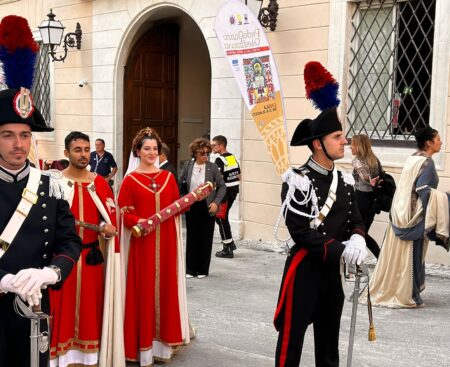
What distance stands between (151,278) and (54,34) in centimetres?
872

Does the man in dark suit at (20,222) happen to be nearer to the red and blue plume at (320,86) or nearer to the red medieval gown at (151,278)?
the red and blue plume at (320,86)

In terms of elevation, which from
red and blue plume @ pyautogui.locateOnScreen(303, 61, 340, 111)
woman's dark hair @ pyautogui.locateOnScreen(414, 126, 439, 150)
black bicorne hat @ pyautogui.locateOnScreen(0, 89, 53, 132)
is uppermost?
red and blue plume @ pyautogui.locateOnScreen(303, 61, 340, 111)

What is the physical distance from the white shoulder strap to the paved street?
2.19 metres

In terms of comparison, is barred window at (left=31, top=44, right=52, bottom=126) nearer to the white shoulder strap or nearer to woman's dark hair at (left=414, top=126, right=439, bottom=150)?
woman's dark hair at (left=414, top=126, right=439, bottom=150)

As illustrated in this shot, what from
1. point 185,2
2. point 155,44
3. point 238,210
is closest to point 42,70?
point 155,44

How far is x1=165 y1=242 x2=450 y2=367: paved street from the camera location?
4.76 metres

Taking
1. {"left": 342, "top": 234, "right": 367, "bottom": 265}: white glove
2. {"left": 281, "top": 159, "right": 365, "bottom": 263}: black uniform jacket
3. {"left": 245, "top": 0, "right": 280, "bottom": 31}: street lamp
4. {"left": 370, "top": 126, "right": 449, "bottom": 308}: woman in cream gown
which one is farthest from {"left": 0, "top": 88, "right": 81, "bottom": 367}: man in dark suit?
{"left": 245, "top": 0, "right": 280, "bottom": 31}: street lamp

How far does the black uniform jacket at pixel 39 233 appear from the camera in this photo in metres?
2.85

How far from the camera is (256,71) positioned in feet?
24.9

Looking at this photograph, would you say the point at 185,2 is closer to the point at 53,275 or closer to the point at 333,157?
the point at 333,157

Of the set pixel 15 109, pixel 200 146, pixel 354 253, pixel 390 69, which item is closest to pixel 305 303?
pixel 354 253

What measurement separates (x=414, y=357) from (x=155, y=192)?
2.30 meters

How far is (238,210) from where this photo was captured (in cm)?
976

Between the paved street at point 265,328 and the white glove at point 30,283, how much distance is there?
222 centimetres
